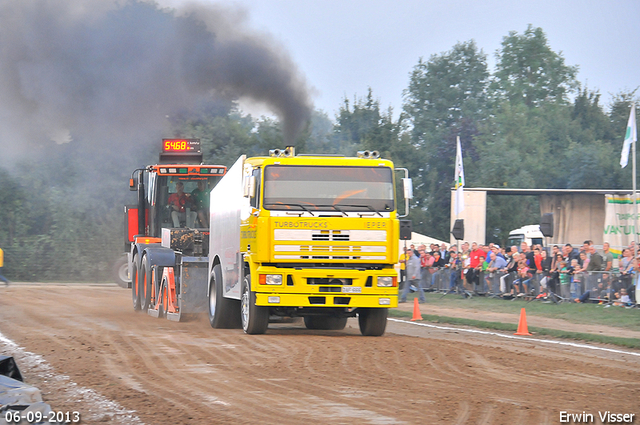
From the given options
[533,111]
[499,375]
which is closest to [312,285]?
[499,375]

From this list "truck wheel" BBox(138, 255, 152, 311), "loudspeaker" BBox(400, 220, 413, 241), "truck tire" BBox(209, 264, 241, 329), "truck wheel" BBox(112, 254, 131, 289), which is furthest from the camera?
"truck wheel" BBox(112, 254, 131, 289)

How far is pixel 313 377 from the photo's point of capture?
9797 mm

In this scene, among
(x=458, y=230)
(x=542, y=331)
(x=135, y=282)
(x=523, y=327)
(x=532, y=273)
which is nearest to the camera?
(x=523, y=327)

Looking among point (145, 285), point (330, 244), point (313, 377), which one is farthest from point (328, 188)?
point (145, 285)

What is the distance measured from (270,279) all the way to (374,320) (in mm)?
2145

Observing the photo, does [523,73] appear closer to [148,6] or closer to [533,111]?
[533,111]

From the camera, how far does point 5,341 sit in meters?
13.7

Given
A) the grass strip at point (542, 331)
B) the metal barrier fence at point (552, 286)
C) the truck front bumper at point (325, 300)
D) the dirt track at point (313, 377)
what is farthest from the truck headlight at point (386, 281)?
the metal barrier fence at point (552, 286)

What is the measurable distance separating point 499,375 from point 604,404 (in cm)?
210

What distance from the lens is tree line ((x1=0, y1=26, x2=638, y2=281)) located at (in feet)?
136

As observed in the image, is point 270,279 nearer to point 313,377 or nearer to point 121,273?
point 313,377

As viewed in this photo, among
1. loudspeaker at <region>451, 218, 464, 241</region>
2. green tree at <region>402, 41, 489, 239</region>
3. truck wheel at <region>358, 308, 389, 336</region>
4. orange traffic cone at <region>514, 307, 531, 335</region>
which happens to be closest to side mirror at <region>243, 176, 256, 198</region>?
truck wheel at <region>358, 308, 389, 336</region>

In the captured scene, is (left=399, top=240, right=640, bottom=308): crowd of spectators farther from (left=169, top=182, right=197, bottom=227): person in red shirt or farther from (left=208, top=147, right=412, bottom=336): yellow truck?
(left=208, top=147, right=412, bottom=336): yellow truck

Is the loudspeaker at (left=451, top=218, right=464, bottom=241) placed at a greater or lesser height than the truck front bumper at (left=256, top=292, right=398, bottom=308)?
greater
